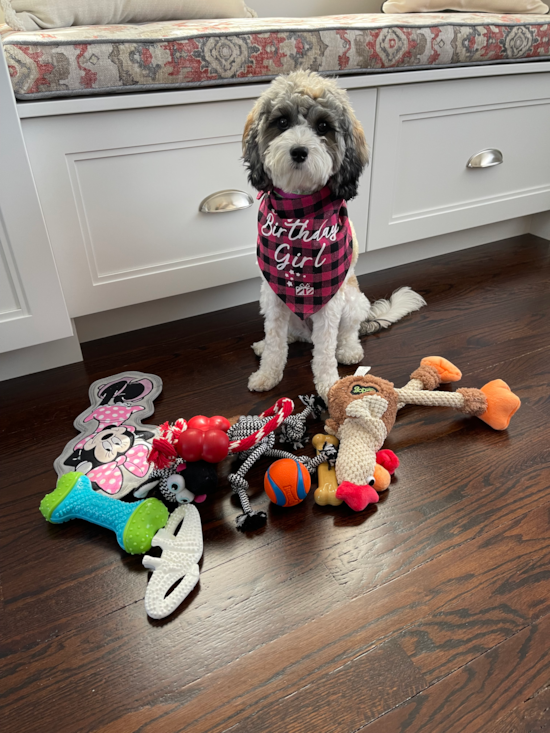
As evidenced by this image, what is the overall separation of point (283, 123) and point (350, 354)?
61 centimetres

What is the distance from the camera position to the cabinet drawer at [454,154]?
5.37 ft

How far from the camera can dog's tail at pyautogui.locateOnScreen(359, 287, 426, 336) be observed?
155cm

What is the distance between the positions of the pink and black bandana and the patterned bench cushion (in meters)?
0.42

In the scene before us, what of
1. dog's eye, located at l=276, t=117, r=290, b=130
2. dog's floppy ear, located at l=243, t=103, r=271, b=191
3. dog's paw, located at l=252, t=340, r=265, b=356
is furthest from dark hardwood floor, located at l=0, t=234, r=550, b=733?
dog's eye, located at l=276, t=117, r=290, b=130

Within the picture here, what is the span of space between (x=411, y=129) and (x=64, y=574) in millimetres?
1554

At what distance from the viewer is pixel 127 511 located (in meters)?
0.94

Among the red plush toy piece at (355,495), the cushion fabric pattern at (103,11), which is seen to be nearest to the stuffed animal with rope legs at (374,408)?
the red plush toy piece at (355,495)

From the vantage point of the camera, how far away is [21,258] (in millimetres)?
1222

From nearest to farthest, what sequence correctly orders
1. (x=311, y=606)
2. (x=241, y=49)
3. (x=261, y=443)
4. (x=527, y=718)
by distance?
(x=527, y=718)
(x=311, y=606)
(x=261, y=443)
(x=241, y=49)

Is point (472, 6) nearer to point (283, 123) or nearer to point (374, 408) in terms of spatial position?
point (283, 123)

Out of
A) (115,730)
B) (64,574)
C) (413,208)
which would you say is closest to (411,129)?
(413,208)

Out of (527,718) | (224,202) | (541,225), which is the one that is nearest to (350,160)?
(224,202)

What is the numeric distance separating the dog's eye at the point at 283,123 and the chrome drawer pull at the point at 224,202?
17.1 inches

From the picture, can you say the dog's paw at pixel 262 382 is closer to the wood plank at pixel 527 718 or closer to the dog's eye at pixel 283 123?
the dog's eye at pixel 283 123
